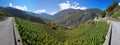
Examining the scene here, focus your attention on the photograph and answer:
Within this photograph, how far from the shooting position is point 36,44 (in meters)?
19.2

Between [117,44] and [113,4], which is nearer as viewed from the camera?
[117,44]

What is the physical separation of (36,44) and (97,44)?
6.17 metres

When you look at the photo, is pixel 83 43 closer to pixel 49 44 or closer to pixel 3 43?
pixel 49 44

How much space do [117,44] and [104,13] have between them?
11940 cm

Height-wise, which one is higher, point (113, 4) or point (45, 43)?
point (113, 4)

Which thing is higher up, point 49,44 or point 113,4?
point 113,4

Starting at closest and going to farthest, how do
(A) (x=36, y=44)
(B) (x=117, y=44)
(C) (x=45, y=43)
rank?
(B) (x=117, y=44), (A) (x=36, y=44), (C) (x=45, y=43)

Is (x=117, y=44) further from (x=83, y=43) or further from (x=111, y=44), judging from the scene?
(x=83, y=43)

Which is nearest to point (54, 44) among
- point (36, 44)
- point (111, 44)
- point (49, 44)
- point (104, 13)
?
point (49, 44)

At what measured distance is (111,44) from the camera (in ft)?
48.2

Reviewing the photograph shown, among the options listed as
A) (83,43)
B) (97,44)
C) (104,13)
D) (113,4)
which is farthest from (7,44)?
(104,13)

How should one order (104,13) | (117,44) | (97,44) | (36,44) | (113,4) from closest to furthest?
(117,44) < (97,44) < (36,44) < (113,4) < (104,13)

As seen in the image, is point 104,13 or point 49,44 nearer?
point 49,44

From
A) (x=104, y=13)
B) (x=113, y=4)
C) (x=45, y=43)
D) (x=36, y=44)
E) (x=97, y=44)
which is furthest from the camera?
(x=104, y=13)
